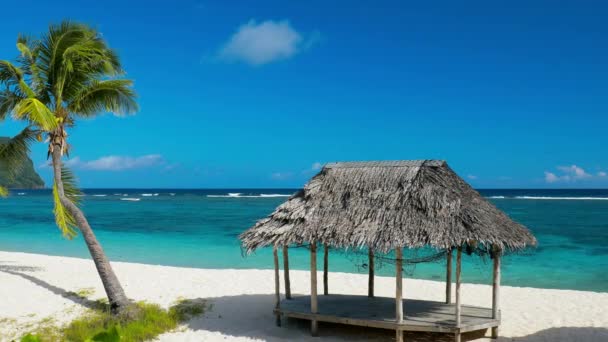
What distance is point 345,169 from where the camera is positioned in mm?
8625

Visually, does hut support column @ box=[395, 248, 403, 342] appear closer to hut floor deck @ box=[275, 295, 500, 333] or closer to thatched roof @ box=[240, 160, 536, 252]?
hut floor deck @ box=[275, 295, 500, 333]

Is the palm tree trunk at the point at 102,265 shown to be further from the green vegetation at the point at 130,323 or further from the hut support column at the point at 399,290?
the hut support column at the point at 399,290

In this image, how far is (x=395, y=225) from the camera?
7.38 m

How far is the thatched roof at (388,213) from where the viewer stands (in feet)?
23.6

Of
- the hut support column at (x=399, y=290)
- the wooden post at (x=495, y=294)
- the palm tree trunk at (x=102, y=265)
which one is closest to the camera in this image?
the hut support column at (x=399, y=290)

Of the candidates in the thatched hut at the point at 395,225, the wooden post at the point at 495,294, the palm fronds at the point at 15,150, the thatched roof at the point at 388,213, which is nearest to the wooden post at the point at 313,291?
the thatched hut at the point at 395,225

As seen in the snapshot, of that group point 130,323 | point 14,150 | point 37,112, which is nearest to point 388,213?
point 130,323

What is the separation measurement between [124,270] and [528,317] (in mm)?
9991

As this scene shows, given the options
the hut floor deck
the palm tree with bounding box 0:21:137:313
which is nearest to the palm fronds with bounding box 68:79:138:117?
the palm tree with bounding box 0:21:137:313

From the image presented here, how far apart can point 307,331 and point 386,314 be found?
131 cm

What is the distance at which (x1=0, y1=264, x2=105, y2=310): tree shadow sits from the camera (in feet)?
33.2

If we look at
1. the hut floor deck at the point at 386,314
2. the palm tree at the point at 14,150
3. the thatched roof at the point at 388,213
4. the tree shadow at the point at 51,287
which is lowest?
the tree shadow at the point at 51,287

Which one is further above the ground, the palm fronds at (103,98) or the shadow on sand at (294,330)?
the palm fronds at (103,98)

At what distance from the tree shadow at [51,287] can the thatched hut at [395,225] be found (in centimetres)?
386
